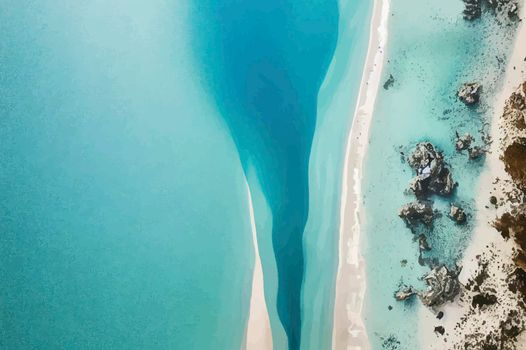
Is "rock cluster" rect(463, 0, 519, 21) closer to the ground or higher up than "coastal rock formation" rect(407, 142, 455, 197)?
higher up

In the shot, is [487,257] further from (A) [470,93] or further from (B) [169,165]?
(B) [169,165]

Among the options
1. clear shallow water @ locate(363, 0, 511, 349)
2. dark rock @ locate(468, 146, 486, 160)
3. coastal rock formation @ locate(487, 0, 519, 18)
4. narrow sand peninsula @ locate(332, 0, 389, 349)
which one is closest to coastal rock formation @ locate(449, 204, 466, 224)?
clear shallow water @ locate(363, 0, 511, 349)

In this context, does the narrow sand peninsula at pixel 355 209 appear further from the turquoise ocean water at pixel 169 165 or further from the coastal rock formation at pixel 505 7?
the coastal rock formation at pixel 505 7

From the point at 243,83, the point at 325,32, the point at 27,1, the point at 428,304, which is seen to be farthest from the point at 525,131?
the point at 27,1

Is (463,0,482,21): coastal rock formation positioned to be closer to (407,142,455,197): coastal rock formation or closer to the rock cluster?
the rock cluster

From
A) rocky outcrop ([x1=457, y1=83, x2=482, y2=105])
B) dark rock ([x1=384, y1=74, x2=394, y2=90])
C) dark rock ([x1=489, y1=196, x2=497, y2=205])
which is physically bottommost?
dark rock ([x1=489, y1=196, x2=497, y2=205])

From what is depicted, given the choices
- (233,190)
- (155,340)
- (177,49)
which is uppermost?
(177,49)

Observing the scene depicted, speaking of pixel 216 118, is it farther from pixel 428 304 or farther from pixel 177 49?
pixel 428 304

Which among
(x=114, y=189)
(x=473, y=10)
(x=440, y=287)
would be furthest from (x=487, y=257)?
(x=114, y=189)
